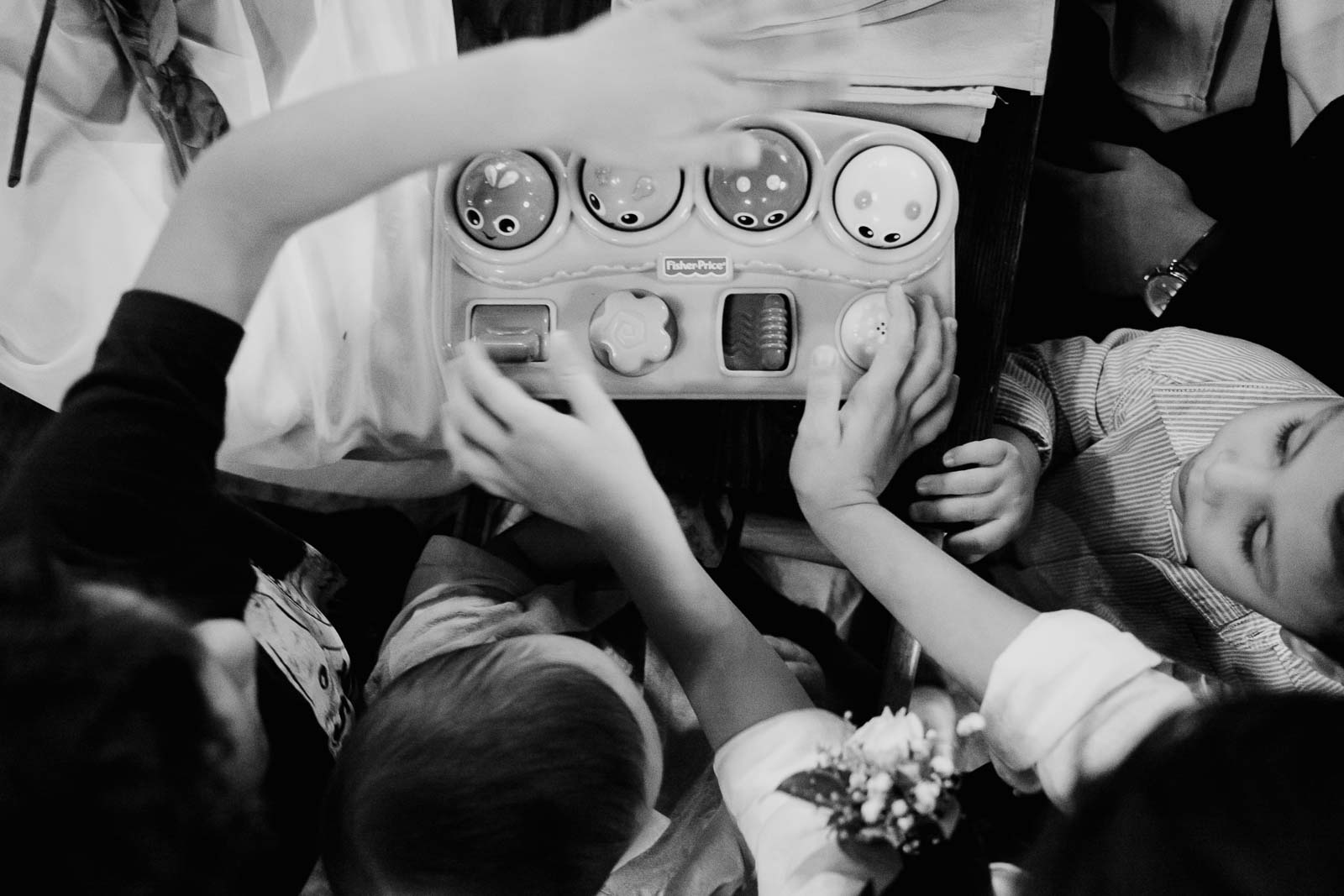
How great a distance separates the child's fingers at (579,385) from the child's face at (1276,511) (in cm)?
48

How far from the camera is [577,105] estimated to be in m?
0.58

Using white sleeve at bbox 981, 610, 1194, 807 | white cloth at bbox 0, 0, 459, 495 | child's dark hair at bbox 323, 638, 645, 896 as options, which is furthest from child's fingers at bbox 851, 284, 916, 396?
white cloth at bbox 0, 0, 459, 495

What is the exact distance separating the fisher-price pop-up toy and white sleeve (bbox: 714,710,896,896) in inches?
10.3

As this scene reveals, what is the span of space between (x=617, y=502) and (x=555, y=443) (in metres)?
0.07

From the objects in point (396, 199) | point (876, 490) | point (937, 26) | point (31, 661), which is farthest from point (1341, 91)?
point (31, 661)

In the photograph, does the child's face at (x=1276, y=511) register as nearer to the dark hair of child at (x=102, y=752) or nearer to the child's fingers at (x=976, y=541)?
the child's fingers at (x=976, y=541)

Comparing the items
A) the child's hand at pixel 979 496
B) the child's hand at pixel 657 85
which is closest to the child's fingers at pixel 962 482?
the child's hand at pixel 979 496

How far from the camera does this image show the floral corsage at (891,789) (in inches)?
20.8

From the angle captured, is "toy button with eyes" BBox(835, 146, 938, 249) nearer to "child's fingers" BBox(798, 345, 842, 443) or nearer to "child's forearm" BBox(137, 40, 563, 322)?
"child's fingers" BBox(798, 345, 842, 443)

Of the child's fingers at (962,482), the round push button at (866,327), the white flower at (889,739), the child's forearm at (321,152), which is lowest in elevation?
the white flower at (889,739)

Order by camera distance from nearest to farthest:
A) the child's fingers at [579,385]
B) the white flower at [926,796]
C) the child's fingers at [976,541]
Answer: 1. the white flower at [926,796]
2. the child's fingers at [579,385]
3. the child's fingers at [976,541]

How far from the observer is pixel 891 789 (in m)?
0.54

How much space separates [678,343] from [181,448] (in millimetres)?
357

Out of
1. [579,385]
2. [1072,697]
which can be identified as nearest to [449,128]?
[579,385]
